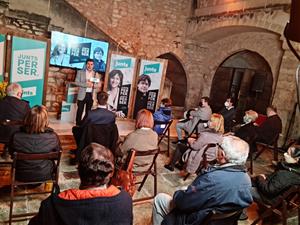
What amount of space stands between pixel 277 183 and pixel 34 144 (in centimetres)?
239

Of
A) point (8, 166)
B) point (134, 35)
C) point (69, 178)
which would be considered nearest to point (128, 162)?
point (69, 178)

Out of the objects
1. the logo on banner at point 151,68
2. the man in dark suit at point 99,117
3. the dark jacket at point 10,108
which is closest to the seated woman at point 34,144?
the man in dark suit at point 99,117

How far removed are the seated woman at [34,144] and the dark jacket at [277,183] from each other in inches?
85.4

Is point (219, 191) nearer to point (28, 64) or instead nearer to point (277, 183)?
point (277, 183)

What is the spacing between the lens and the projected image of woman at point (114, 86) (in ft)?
20.1

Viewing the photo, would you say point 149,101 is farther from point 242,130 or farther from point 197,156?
point 197,156

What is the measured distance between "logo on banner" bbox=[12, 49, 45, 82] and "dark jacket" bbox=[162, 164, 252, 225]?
441 cm

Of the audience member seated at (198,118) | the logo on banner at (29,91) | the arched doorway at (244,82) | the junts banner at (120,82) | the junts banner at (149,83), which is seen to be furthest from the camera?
the arched doorway at (244,82)

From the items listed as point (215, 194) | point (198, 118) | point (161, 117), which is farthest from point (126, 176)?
point (198, 118)

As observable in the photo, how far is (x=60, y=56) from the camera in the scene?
19.9ft

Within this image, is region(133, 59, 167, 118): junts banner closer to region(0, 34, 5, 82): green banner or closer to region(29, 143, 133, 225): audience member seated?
region(0, 34, 5, 82): green banner

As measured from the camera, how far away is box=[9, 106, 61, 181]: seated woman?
8.05ft

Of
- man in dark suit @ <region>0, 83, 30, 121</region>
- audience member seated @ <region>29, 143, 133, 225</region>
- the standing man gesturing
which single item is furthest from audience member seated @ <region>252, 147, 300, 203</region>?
the standing man gesturing

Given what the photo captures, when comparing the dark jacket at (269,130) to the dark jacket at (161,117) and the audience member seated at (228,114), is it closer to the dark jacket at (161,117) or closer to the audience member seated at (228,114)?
the audience member seated at (228,114)
